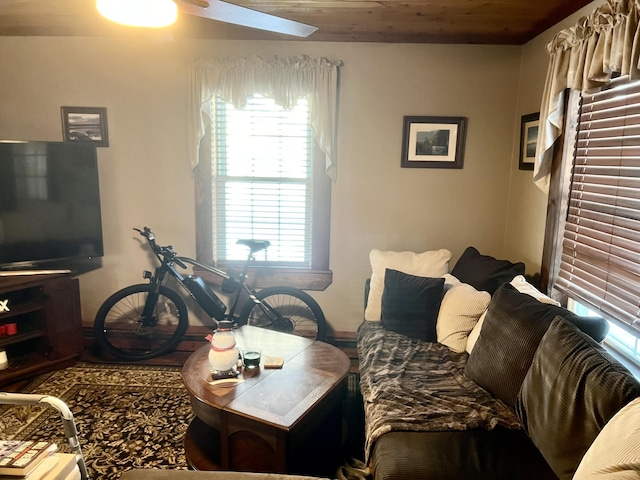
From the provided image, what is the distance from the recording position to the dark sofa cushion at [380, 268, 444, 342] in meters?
2.71

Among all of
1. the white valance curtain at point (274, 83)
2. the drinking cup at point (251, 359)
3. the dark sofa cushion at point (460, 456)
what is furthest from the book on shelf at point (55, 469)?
the white valance curtain at point (274, 83)

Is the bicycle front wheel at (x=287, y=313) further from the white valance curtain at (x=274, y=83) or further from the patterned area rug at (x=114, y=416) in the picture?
the white valance curtain at (x=274, y=83)

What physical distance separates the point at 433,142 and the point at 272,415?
7.93ft

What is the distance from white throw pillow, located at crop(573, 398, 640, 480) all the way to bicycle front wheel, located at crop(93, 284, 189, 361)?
2.96 metres

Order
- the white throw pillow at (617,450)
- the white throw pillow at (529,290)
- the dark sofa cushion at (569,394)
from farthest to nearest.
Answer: the white throw pillow at (529,290) < the dark sofa cushion at (569,394) < the white throw pillow at (617,450)

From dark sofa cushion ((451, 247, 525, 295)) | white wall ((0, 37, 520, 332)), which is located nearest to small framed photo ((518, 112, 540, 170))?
white wall ((0, 37, 520, 332))

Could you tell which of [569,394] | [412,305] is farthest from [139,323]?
[569,394]

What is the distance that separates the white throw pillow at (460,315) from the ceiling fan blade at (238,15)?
Answer: 1695 mm

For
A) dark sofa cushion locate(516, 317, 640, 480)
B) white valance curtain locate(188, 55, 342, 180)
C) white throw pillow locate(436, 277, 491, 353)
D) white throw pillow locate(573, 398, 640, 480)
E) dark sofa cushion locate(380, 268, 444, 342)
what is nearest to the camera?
white throw pillow locate(573, 398, 640, 480)

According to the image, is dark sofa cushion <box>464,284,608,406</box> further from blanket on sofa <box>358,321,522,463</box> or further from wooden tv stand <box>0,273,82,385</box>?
wooden tv stand <box>0,273,82,385</box>

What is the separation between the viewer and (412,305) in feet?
9.05

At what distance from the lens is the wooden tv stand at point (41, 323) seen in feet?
9.84

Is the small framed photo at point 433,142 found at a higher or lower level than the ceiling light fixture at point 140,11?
lower

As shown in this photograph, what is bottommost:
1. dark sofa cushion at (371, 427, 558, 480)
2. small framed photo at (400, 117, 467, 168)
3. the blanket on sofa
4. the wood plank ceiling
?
dark sofa cushion at (371, 427, 558, 480)
